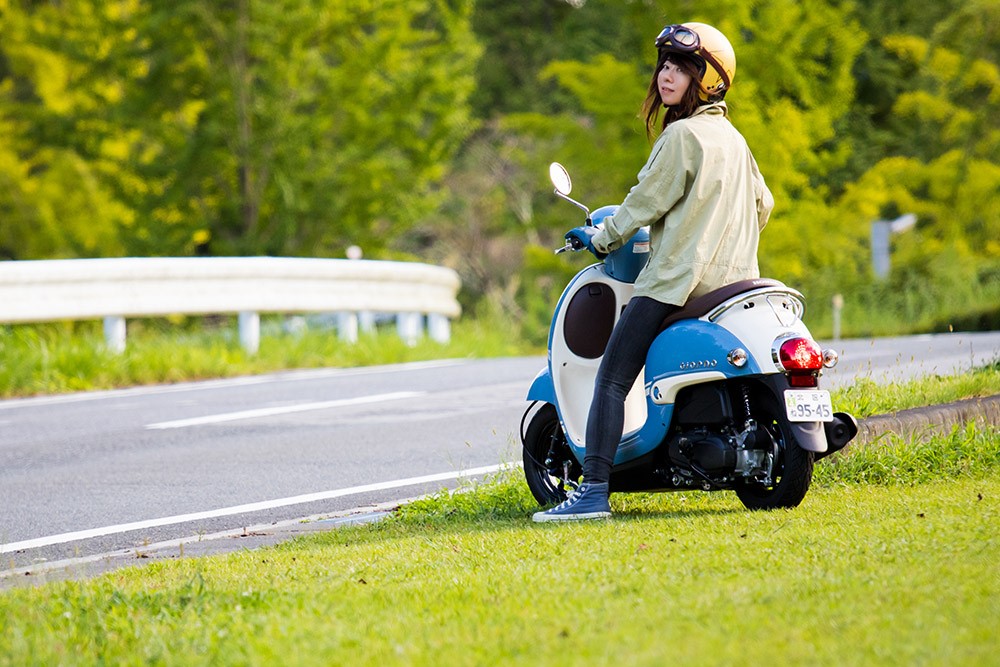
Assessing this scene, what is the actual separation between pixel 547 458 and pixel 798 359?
4.62 ft

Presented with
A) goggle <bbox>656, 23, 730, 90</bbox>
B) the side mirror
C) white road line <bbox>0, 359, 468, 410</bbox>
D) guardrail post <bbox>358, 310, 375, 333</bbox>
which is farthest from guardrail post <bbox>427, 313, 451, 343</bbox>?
goggle <bbox>656, 23, 730, 90</bbox>

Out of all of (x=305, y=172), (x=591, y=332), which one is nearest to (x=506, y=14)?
(x=305, y=172)

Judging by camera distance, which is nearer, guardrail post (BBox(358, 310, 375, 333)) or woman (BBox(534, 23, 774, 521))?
woman (BBox(534, 23, 774, 521))

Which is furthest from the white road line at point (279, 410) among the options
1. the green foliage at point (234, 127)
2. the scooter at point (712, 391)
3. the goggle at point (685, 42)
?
the green foliage at point (234, 127)

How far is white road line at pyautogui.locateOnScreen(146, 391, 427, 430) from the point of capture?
1061 centimetres

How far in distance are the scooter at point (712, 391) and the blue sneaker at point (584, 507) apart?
19 cm

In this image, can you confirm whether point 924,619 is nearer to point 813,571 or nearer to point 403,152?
point 813,571

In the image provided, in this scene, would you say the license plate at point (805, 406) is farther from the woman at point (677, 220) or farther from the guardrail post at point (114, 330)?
the guardrail post at point (114, 330)

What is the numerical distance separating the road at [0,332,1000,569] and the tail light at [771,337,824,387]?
7.96 feet

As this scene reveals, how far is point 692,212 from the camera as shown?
5871 mm

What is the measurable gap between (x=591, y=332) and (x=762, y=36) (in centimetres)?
2057

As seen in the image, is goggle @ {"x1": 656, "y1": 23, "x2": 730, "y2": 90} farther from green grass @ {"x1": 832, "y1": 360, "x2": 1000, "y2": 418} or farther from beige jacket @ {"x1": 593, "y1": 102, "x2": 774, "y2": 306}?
green grass @ {"x1": 832, "y1": 360, "x2": 1000, "y2": 418}

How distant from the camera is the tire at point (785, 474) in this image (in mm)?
5738

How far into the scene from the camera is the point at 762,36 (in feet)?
84.7
